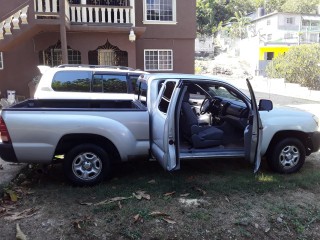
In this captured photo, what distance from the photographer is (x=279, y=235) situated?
154 inches

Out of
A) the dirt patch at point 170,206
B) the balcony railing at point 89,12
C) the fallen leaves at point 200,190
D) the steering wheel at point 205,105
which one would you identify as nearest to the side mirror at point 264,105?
the dirt patch at point 170,206

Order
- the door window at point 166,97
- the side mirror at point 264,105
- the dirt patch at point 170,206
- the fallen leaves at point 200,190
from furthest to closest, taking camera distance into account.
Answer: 1. the door window at point 166,97
2. the side mirror at point 264,105
3. the fallen leaves at point 200,190
4. the dirt patch at point 170,206

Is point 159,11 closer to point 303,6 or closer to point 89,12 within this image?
point 89,12

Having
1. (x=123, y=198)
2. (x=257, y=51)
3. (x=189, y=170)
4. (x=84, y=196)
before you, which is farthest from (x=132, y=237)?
(x=257, y=51)

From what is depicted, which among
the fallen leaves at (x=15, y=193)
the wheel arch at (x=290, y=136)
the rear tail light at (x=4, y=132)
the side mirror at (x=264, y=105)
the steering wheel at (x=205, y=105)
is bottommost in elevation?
the fallen leaves at (x=15, y=193)

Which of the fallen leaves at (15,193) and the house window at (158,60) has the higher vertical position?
the house window at (158,60)

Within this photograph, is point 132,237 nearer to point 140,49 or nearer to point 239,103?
point 239,103

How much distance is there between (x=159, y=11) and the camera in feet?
55.3

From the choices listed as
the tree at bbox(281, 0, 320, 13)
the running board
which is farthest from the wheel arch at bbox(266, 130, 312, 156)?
the tree at bbox(281, 0, 320, 13)

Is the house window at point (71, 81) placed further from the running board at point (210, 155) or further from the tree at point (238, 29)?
the tree at point (238, 29)

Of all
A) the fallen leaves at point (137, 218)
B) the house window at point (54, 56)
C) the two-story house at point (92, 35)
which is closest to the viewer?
the fallen leaves at point (137, 218)

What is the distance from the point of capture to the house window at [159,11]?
16.6 m

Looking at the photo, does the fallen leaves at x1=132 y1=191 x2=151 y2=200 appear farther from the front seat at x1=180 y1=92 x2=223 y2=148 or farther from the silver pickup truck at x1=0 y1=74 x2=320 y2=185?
the front seat at x1=180 y1=92 x2=223 y2=148

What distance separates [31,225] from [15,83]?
12369 mm
